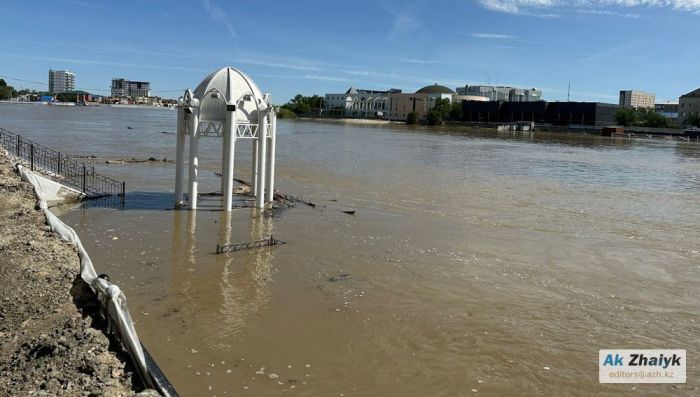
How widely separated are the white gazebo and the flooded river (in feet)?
4.78

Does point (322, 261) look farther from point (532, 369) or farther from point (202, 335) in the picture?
point (532, 369)

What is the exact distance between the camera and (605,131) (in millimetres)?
166875

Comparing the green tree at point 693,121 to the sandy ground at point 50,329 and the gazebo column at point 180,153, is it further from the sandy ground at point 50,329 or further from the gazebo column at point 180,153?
the sandy ground at point 50,329

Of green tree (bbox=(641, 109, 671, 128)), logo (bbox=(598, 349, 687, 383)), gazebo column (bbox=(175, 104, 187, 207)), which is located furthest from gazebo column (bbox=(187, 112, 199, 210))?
green tree (bbox=(641, 109, 671, 128))

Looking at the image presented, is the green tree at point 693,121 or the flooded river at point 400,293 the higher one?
the green tree at point 693,121

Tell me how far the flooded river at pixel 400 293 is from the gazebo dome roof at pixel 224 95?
3606mm

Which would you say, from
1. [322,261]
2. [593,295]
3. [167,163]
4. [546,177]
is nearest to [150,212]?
[322,261]

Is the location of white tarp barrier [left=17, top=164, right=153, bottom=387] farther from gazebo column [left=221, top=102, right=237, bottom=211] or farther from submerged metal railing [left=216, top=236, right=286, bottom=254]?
gazebo column [left=221, top=102, right=237, bottom=211]

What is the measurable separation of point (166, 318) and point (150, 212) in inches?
449

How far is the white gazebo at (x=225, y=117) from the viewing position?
21.8 meters

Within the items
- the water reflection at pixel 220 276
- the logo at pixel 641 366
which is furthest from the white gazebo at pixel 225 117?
the logo at pixel 641 366

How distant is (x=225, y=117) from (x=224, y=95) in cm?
80

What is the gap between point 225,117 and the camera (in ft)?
72.5

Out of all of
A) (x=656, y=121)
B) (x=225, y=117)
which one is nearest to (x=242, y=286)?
(x=225, y=117)
